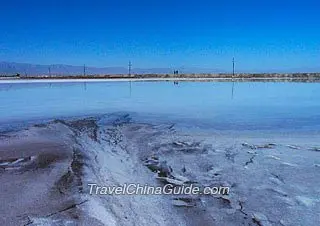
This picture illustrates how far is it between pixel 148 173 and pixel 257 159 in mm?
1952

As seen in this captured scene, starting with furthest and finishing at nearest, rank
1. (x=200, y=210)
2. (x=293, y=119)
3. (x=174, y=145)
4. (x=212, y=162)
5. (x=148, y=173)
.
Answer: (x=293, y=119) < (x=174, y=145) < (x=212, y=162) < (x=148, y=173) < (x=200, y=210)

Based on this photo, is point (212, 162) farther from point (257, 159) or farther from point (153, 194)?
point (153, 194)

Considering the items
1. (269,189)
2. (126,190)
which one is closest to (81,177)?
(126,190)

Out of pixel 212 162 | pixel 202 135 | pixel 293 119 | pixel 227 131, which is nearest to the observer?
pixel 212 162

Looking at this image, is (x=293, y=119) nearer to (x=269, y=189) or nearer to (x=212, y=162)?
(x=212, y=162)

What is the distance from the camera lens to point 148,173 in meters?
5.16

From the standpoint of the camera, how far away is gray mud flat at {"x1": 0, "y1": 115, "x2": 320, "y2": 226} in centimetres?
365

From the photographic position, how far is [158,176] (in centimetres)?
503

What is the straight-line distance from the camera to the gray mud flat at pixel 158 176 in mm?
3652

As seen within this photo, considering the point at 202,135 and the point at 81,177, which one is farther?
the point at 202,135

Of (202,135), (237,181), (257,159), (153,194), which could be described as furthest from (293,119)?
(153,194)

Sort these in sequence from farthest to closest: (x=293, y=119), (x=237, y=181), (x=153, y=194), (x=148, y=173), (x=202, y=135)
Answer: (x=293, y=119) → (x=202, y=135) → (x=148, y=173) → (x=237, y=181) → (x=153, y=194)

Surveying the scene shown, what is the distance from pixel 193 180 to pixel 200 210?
1.02m

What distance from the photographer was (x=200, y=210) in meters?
3.82
